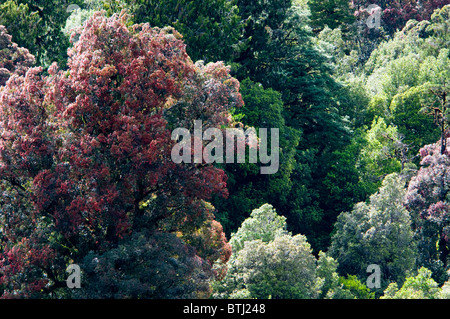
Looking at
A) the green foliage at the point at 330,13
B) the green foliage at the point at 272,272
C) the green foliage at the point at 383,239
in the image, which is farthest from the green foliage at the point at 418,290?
the green foliage at the point at 330,13

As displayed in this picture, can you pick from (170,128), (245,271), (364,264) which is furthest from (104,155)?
(364,264)

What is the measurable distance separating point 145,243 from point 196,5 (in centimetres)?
1861

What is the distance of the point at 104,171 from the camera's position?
2188cm

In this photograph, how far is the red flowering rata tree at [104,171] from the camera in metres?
22.0

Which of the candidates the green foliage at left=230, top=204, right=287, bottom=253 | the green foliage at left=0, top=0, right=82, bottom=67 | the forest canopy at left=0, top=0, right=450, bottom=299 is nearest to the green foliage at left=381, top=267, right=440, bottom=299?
the forest canopy at left=0, top=0, right=450, bottom=299

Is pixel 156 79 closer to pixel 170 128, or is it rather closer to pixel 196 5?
pixel 170 128

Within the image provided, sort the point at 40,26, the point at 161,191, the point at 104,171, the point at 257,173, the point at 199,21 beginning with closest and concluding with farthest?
the point at 104,171, the point at 161,191, the point at 199,21, the point at 257,173, the point at 40,26

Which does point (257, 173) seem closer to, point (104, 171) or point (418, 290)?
point (418, 290)

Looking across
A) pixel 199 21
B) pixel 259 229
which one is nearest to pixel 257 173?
pixel 199 21

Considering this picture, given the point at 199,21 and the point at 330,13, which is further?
the point at 330,13

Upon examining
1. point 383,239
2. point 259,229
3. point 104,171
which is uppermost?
point 104,171

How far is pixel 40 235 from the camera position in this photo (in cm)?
2227

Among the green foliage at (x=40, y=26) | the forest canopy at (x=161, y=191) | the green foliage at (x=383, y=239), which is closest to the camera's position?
the forest canopy at (x=161, y=191)

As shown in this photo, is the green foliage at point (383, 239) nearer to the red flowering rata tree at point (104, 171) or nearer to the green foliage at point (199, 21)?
the red flowering rata tree at point (104, 171)
